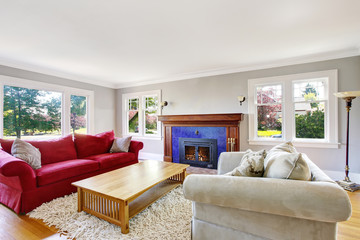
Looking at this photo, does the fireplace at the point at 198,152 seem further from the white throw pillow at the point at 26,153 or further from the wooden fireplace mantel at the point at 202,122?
the white throw pillow at the point at 26,153

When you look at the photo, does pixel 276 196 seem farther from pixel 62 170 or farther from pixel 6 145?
pixel 6 145

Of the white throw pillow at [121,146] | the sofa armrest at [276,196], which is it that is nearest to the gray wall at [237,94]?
the white throw pillow at [121,146]

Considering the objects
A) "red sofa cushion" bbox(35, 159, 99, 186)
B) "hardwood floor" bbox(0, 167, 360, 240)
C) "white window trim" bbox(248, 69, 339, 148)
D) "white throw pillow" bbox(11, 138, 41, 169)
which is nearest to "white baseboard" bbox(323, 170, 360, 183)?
"white window trim" bbox(248, 69, 339, 148)

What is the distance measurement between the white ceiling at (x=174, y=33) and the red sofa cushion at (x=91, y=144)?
161 cm

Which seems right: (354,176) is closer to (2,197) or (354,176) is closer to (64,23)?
(64,23)

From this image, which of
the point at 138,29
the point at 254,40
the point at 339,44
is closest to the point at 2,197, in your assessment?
the point at 138,29

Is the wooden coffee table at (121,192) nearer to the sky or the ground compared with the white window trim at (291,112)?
nearer to the ground

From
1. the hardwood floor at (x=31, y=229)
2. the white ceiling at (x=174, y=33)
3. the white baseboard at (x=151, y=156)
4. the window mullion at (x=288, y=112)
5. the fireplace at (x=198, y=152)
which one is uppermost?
the white ceiling at (x=174, y=33)

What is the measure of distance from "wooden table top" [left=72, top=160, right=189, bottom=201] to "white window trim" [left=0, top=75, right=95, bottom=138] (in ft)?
9.10

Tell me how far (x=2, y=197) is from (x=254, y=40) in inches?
172

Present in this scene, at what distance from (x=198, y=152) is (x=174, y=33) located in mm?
2855

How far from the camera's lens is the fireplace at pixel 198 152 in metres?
4.16

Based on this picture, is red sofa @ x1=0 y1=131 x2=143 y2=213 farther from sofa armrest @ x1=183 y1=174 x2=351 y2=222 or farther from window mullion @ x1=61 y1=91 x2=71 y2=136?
sofa armrest @ x1=183 y1=174 x2=351 y2=222

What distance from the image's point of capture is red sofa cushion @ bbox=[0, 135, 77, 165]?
293cm
